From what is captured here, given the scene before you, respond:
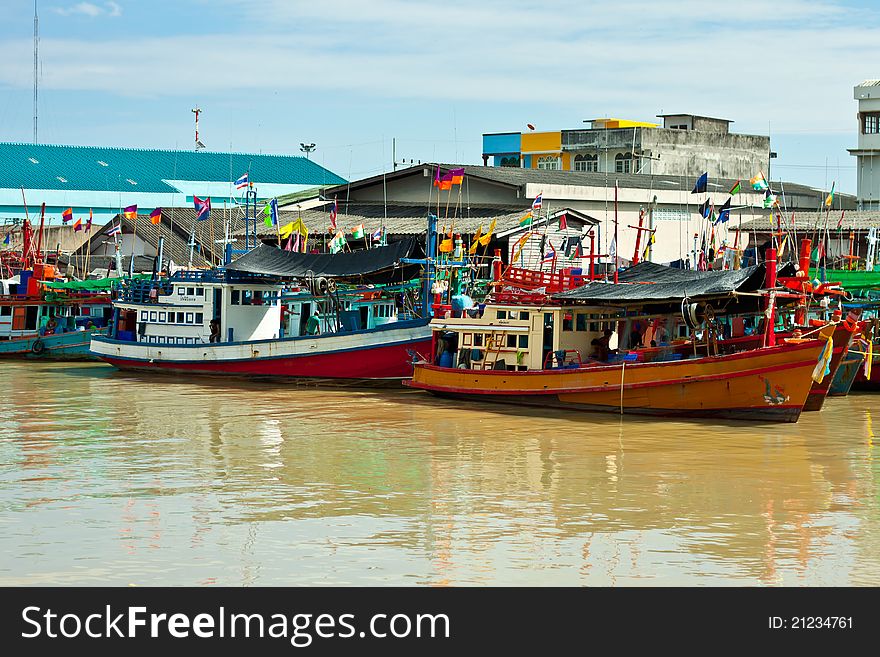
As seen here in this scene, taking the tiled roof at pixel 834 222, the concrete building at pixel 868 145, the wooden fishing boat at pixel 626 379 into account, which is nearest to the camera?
the wooden fishing boat at pixel 626 379

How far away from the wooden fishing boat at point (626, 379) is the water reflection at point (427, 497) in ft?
1.85

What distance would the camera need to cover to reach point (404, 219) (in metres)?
55.1

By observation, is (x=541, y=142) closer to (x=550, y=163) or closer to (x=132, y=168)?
(x=550, y=163)

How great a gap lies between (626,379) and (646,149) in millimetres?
45966

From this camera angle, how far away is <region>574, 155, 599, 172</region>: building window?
76.5 metres

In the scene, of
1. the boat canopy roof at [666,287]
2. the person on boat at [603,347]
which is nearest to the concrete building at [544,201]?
the boat canopy roof at [666,287]

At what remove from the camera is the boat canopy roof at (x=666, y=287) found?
2778cm

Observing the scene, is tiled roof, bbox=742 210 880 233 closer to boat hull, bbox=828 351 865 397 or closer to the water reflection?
boat hull, bbox=828 351 865 397

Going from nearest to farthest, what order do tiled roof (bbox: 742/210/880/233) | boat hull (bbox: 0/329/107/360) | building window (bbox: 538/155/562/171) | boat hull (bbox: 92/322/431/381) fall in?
boat hull (bbox: 92/322/431/381) < boat hull (bbox: 0/329/107/360) < tiled roof (bbox: 742/210/880/233) < building window (bbox: 538/155/562/171)

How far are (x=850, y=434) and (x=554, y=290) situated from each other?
8197 millimetres

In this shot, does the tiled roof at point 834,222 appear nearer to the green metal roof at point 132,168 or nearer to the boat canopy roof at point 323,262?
the boat canopy roof at point 323,262

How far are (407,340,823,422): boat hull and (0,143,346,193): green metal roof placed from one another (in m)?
46.6

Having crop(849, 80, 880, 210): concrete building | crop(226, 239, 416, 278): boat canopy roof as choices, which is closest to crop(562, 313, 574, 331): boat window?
crop(226, 239, 416, 278): boat canopy roof

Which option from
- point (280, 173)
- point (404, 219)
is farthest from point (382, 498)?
point (280, 173)
